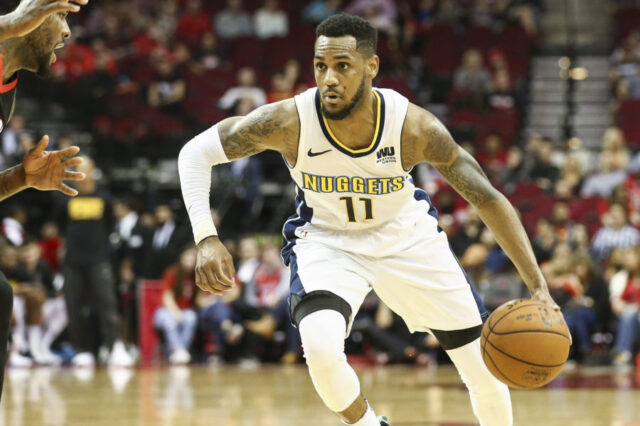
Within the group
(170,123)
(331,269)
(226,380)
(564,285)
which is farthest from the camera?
(170,123)

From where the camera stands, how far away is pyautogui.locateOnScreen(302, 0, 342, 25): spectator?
16203 millimetres

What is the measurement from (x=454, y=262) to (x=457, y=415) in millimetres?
2274

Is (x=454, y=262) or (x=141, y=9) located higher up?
(x=141, y=9)

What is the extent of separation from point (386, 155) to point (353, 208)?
295mm

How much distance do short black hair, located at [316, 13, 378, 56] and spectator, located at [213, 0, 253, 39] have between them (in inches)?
449

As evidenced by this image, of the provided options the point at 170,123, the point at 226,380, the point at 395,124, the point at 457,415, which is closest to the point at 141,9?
the point at 170,123

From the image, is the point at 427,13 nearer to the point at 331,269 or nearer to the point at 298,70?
the point at 298,70

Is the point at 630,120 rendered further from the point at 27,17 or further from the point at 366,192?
the point at 27,17

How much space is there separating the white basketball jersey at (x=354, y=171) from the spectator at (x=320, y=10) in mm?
11563

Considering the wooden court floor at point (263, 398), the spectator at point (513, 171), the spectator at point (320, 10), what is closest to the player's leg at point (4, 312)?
the wooden court floor at point (263, 398)

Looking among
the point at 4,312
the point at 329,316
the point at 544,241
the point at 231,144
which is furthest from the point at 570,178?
the point at 4,312

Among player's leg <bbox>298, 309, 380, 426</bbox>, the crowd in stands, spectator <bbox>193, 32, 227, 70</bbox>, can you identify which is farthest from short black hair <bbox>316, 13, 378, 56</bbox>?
spectator <bbox>193, 32, 227, 70</bbox>

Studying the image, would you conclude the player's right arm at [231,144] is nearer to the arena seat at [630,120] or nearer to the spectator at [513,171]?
the spectator at [513,171]

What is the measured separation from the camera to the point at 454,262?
4.91 metres
